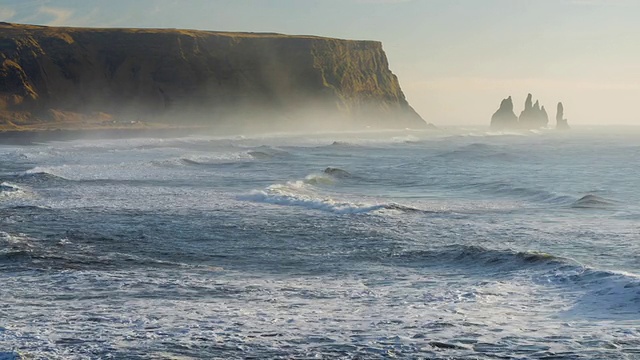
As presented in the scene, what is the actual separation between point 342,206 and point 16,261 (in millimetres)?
11427

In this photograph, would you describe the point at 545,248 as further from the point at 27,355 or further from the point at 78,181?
the point at 78,181

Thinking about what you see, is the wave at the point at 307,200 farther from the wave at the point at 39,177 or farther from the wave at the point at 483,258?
the wave at the point at 39,177

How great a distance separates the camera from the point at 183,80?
120125mm

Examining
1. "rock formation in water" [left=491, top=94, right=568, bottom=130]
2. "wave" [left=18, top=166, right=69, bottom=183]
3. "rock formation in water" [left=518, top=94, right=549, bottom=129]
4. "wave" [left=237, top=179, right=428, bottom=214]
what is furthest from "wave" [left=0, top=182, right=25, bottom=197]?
"rock formation in water" [left=518, top=94, right=549, bottom=129]

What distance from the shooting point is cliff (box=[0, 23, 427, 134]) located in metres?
108

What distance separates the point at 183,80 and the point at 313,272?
4252 inches

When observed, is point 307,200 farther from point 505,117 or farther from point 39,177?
point 505,117

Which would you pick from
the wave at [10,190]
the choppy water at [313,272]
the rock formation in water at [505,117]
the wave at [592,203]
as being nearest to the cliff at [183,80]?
the rock formation in water at [505,117]

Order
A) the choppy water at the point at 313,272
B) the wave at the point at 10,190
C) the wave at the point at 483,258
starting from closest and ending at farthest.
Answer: the choppy water at the point at 313,272
the wave at the point at 483,258
the wave at the point at 10,190

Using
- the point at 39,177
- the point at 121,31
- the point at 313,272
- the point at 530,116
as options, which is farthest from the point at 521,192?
the point at 530,116

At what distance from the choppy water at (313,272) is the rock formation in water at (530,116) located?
154414mm

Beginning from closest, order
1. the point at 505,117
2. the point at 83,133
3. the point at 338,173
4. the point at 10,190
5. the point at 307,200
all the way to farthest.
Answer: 1. the point at 307,200
2. the point at 10,190
3. the point at 338,173
4. the point at 83,133
5. the point at 505,117

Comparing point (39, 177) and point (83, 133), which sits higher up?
point (83, 133)

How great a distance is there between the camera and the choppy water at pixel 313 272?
34.4ft
